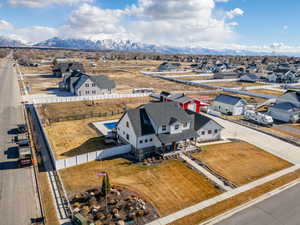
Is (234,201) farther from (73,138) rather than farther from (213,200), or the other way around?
(73,138)

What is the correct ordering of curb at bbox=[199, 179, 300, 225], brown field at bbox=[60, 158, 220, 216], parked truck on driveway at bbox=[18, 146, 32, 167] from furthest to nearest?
parked truck on driveway at bbox=[18, 146, 32, 167] < brown field at bbox=[60, 158, 220, 216] < curb at bbox=[199, 179, 300, 225]

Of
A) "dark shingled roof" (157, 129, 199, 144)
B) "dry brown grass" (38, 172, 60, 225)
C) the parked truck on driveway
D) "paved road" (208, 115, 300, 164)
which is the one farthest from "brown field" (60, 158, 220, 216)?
"paved road" (208, 115, 300, 164)

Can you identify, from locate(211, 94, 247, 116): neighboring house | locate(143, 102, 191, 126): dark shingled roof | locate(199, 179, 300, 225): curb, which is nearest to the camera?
locate(199, 179, 300, 225): curb

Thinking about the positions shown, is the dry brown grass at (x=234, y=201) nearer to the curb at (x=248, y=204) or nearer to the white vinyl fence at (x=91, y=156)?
the curb at (x=248, y=204)

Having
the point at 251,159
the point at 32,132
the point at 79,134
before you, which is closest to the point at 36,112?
the point at 32,132

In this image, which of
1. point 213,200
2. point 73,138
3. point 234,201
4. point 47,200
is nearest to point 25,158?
point 47,200

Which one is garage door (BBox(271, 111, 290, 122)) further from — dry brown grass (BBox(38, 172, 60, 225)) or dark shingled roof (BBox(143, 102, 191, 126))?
dry brown grass (BBox(38, 172, 60, 225))

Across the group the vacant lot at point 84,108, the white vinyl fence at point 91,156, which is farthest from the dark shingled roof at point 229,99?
the white vinyl fence at point 91,156
